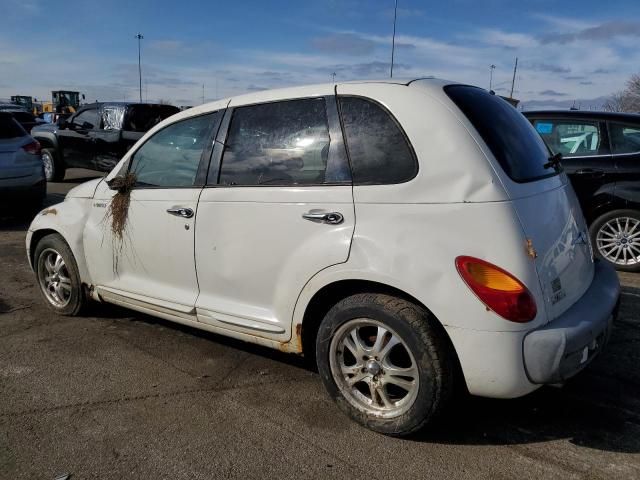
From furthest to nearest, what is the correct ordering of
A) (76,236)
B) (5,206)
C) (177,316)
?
(5,206)
(76,236)
(177,316)

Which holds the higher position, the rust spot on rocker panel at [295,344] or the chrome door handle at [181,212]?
the chrome door handle at [181,212]

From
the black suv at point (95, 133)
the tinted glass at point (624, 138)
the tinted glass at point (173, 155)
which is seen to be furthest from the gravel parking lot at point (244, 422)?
the black suv at point (95, 133)

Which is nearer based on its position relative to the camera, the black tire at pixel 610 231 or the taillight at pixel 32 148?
the black tire at pixel 610 231

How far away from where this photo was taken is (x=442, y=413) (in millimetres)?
2688

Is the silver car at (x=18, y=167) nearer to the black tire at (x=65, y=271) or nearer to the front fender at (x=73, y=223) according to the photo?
the black tire at (x=65, y=271)

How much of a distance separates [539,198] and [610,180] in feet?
12.7

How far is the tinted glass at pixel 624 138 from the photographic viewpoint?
19.7ft

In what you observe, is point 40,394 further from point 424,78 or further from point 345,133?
point 424,78

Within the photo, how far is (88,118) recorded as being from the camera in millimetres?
12195

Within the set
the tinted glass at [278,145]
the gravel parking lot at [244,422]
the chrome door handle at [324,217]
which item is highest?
the tinted glass at [278,145]

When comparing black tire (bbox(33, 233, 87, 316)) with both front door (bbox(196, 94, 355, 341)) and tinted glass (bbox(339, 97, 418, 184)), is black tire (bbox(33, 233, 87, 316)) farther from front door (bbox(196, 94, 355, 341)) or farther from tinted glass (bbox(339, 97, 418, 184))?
tinted glass (bbox(339, 97, 418, 184))

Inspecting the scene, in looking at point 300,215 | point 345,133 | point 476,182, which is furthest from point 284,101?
point 476,182

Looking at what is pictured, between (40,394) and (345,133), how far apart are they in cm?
236

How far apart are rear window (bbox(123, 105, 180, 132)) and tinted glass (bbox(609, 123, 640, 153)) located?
875cm
